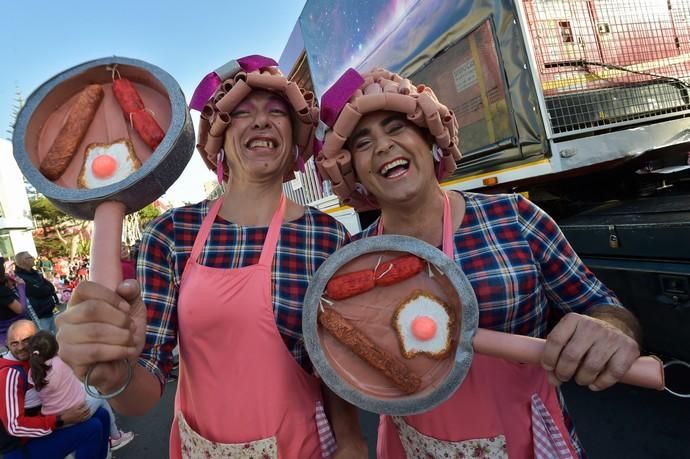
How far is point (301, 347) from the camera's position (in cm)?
136

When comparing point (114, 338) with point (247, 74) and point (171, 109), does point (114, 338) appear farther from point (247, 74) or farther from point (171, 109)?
point (247, 74)

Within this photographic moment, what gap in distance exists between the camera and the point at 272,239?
1.39 m

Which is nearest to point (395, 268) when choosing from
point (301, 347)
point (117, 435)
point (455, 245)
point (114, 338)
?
point (455, 245)

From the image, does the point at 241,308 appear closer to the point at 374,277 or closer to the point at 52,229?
the point at 374,277

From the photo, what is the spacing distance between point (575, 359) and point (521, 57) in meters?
2.44

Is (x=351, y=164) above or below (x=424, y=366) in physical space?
above

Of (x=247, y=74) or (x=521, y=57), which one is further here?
(x=521, y=57)

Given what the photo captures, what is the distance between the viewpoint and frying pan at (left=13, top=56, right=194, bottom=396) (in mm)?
1054

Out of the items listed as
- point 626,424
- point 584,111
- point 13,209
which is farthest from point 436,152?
point 13,209

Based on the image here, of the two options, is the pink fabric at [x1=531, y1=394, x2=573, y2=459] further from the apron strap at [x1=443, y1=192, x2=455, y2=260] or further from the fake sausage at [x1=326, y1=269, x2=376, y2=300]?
the fake sausage at [x1=326, y1=269, x2=376, y2=300]

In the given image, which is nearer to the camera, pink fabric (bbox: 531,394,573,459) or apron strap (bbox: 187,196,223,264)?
pink fabric (bbox: 531,394,573,459)

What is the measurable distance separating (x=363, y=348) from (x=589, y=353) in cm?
56

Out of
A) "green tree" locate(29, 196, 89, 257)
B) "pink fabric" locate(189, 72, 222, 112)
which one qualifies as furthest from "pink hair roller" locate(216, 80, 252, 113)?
"green tree" locate(29, 196, 89, 257)

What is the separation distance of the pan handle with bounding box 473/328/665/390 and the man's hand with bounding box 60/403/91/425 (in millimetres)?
3419
